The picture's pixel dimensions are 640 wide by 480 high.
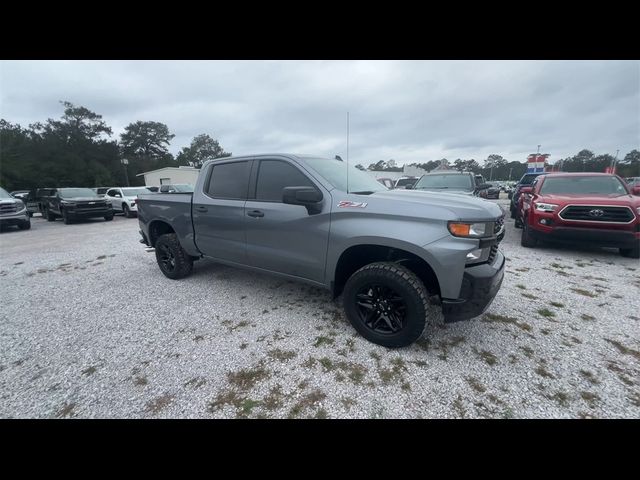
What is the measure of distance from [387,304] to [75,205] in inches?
592

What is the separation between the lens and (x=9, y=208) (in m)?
10.2

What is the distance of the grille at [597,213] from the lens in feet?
15.0

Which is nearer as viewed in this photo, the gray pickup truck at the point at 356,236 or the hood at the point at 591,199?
the gray pickup truck at the point at 356,236

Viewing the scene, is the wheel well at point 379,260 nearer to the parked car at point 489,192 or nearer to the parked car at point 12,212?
the parked car at point 489,192

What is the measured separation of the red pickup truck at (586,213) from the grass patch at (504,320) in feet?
11.0

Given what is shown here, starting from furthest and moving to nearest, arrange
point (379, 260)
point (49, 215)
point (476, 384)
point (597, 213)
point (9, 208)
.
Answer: point (49, 215) → point (9, 208) → point (597, 213) → point (379, 260) → point (476, 384)

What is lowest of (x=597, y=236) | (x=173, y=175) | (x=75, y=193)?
(x=597, y=236)

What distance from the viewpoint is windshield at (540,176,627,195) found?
5.32 metres

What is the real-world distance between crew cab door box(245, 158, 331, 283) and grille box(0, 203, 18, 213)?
13.0 m

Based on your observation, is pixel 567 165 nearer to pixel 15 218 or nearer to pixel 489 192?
pixel 489 192

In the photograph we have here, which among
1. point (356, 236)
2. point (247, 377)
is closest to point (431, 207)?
point (356, 236)

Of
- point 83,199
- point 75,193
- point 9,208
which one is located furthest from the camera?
point 75,193

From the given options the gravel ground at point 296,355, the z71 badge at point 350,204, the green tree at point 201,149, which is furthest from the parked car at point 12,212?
the green tree at point 201,149
